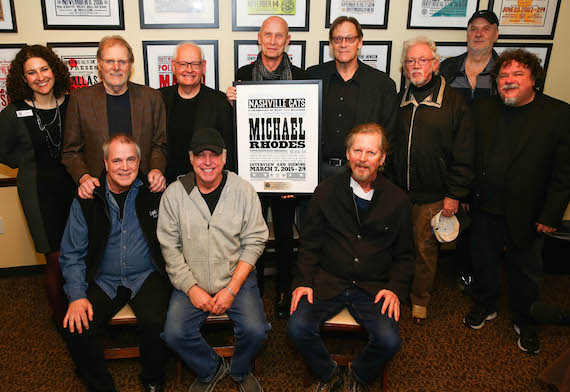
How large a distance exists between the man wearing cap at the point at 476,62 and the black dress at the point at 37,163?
299 centimetres

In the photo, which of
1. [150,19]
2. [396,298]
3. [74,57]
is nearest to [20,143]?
[74,57]

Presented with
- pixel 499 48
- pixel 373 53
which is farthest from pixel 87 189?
pixel 499 48

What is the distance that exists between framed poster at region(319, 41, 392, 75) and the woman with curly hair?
2091mm

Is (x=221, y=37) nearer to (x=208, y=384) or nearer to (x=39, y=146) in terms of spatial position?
(x=39, y=146)

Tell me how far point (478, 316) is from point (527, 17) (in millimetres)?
2726

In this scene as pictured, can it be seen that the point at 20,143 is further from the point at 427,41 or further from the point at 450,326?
the point at 450,326

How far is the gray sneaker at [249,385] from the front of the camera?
2.27 meters

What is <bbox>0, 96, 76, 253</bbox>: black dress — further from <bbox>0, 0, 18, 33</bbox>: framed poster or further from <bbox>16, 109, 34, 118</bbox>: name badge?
<bbox>0, 0, 18, 33</bbox>: framed poster

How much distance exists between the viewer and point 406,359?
103 inches

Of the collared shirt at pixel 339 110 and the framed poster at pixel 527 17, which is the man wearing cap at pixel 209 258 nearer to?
the collared shirt at pixel 339 110

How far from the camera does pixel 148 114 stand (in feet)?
8.60

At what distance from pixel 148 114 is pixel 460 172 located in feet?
7.03

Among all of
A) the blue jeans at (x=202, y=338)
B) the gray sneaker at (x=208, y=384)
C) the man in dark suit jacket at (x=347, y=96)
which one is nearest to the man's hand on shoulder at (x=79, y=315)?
the blue jeans at (x=202, y=338)

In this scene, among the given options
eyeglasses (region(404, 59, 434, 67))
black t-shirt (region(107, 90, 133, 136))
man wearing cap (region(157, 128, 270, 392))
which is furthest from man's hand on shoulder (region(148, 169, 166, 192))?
eyeglasses (region(404, 59, 434, 67))
